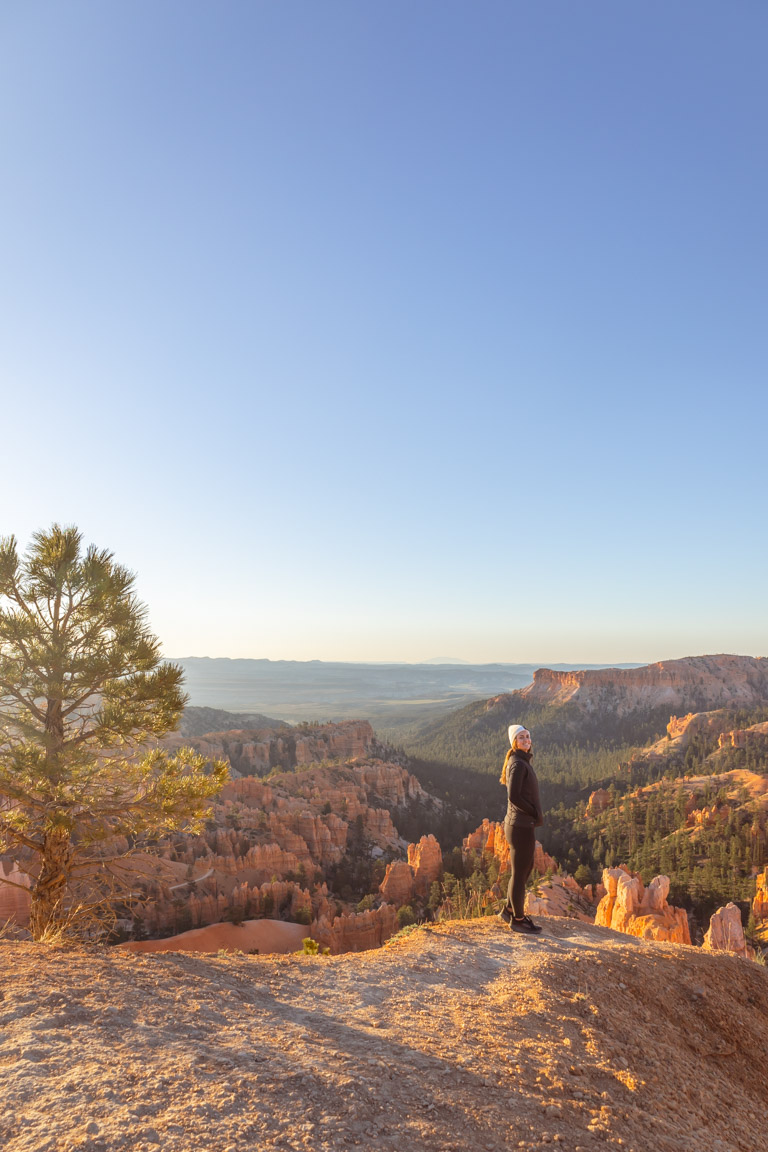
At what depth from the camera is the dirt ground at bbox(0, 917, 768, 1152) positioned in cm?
303

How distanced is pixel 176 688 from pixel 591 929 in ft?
25.2

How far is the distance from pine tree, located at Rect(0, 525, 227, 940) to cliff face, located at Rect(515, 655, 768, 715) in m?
145

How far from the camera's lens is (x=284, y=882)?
3669 cm

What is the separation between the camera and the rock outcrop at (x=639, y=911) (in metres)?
22.3

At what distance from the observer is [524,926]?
7961 millimetres

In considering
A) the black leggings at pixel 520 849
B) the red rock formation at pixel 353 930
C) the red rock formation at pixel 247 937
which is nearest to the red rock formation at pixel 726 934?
the red rock formation at pixel 353 930

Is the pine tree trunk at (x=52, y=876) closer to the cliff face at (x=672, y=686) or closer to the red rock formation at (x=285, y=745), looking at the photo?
the red rock formation at (x=285, y=745)

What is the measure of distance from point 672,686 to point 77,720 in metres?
156

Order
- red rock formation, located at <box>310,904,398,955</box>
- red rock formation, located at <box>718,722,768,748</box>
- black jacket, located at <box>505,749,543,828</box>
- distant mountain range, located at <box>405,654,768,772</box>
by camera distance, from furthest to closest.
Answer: distant mountain range, located at <box>405,654,768,772</box>, red rock formation, located at <box>718,722,768,748</box>, red rock formation, located at <box>310,904,398,955</box>, black jacket, located at <box>505,749,543,828</box>

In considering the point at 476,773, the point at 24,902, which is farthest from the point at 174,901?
the point at 476,773

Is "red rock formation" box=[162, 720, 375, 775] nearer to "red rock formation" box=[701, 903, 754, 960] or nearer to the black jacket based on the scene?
"red rock formation" box=[701, 903, 754, 960]

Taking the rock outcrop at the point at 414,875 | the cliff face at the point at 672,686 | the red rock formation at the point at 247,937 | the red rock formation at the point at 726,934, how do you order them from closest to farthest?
the red rock formation at the point at 726,934 → the red rock formation at the point at 247,937 → the rock outcrop at the point at 414,875 → the cliff face at the point at 672,686

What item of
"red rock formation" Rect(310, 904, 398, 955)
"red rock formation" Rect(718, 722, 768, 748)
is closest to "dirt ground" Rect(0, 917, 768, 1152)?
"red rock formation" Rect(310, 904, 398, 955)

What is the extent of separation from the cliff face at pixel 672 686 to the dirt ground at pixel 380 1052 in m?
144
